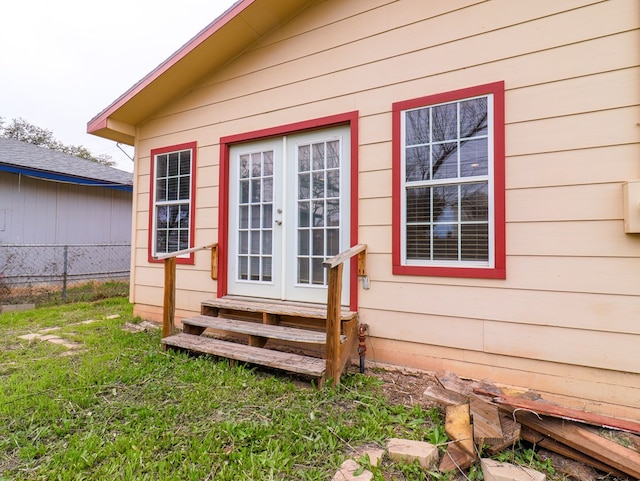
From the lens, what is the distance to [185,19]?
1455 centimetres

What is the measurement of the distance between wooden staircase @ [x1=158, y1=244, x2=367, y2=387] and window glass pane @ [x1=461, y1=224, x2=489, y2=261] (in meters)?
0.80

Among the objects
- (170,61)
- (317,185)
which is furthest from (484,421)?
(170,61)

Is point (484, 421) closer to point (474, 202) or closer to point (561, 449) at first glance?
point (561, 449)

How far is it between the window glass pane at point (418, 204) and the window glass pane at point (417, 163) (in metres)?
0.10

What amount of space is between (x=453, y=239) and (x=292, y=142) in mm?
1870

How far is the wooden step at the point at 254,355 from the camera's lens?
2.44 m

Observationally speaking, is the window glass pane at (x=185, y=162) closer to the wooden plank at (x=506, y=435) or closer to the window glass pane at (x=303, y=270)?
the window glass pane at (x=303, y=270)

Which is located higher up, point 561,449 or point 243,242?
point 243,242

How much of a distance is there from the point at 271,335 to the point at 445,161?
202cm

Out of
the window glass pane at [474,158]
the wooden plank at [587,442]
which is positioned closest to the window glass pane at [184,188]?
the window glass pane at [474,158]

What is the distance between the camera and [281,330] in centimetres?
290

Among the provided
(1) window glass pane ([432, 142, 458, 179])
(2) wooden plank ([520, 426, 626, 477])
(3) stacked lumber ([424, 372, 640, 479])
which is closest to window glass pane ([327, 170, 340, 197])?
(1) window glass pane ([432, 142, 458, 179])

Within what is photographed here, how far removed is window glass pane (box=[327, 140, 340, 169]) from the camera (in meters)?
3.20

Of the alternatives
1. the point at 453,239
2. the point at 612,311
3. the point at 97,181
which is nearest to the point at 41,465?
the point at 453,239
